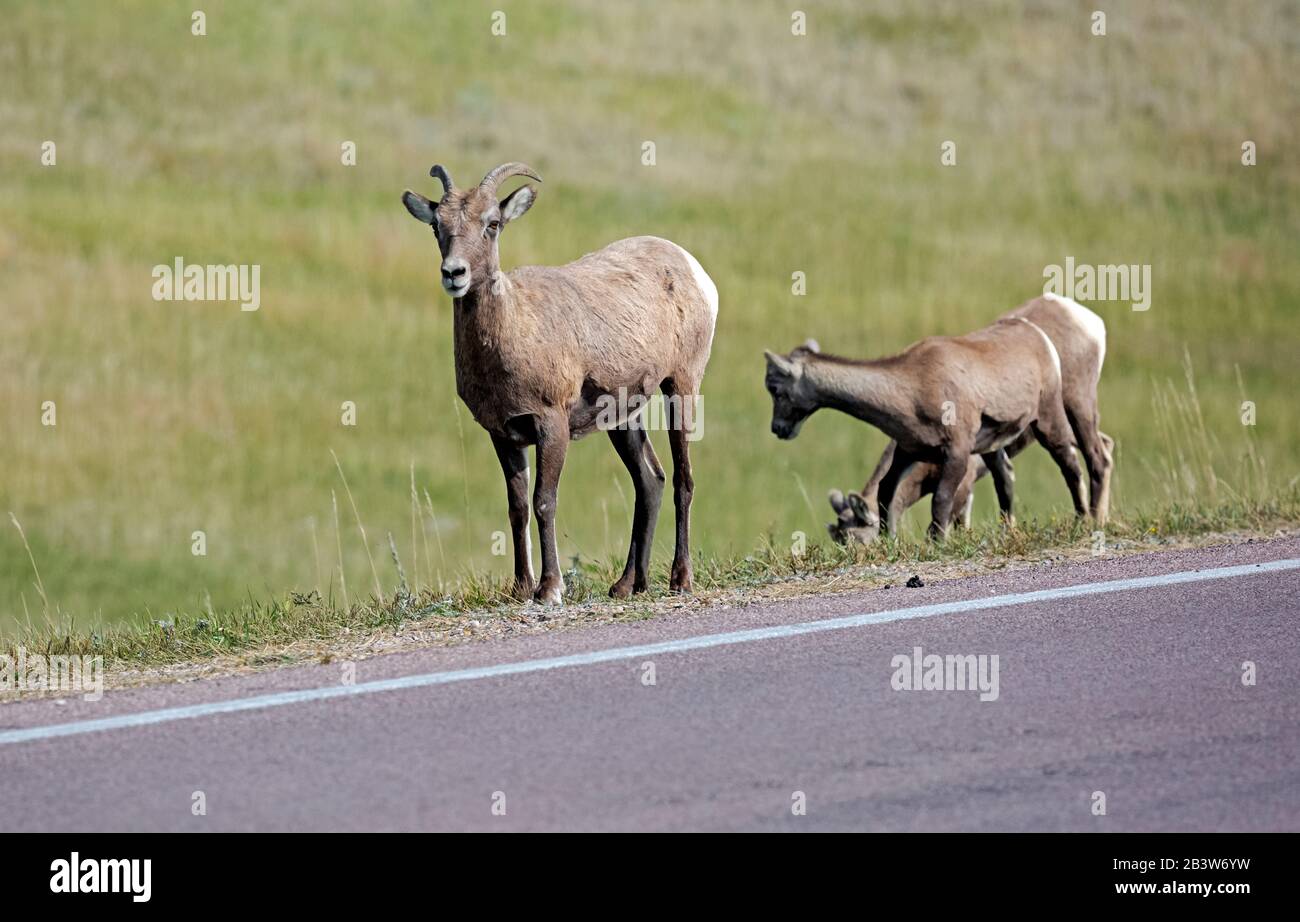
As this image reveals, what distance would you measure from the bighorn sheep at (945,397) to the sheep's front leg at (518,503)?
2.91 metres

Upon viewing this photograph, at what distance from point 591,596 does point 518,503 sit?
0.55m

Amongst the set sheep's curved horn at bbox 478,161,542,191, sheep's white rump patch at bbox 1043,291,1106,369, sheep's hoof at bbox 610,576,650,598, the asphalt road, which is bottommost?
the asphalt road

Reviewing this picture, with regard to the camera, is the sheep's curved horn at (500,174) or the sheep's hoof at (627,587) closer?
the sheep's curved horn at (500,174)

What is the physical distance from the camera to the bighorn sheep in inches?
491

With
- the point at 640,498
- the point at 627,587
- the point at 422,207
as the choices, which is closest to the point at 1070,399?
the point at 640,498

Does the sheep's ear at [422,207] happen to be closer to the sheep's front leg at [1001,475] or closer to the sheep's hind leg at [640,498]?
the sheep's hind leg at [640,498]

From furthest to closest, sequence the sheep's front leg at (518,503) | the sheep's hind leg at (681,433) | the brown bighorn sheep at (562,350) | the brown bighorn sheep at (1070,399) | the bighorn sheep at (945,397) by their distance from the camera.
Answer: the brown bighorn sheep at (1070,399), the bighorn sheep at (945,397), the sheep's hind leg at (681,433), the sheep's front leg at (518,503), the brown bighorn sheep at (562,350)

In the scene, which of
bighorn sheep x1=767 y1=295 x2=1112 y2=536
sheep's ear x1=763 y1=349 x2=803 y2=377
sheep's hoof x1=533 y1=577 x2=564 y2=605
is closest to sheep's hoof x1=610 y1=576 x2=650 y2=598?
sheep's hoof x1=533 y1=577 x2=564 y2=605

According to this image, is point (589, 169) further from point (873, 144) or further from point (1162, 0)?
point (1162, 0)

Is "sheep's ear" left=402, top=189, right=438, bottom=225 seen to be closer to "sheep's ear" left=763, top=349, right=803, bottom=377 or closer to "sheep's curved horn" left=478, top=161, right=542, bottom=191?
"sheep's curved horn" left=478, top=161, right=542, bottom=191

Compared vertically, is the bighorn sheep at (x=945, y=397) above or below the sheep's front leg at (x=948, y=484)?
above

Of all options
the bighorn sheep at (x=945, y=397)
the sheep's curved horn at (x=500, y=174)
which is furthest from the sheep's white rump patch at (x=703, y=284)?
the bighorn sheep at (x=945, y=397)

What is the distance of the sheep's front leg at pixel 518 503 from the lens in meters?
9.55

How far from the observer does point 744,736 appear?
6629 millimetres
